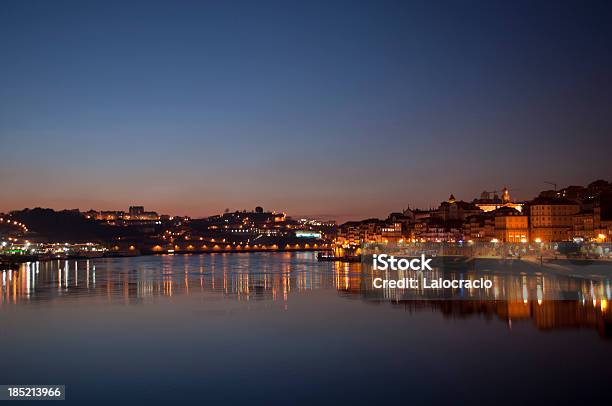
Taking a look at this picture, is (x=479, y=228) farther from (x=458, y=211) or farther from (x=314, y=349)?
(x=314, y=349)

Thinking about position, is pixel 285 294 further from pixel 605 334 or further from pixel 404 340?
pixel 605 334

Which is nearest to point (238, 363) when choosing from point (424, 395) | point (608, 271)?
point (424, 395)

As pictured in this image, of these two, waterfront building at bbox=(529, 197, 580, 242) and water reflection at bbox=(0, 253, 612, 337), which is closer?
water reflection at bbox=(0, 253, 612, 337)

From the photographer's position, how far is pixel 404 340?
2123 centimetres

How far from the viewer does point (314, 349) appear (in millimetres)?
19797

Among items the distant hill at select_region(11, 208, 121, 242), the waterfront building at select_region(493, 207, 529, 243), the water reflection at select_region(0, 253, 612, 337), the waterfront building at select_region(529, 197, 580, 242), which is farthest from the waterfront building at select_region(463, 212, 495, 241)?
the distant hill at select_region(11, 208, 121, 242)

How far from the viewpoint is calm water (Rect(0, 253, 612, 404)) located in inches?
583

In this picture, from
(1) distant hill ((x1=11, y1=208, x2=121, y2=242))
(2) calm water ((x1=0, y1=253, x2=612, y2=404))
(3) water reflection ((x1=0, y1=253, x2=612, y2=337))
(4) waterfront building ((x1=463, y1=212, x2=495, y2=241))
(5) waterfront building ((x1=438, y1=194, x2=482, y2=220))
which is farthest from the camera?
(1) distant hill ((x1=11, y1=208, x2=121, y2=242))

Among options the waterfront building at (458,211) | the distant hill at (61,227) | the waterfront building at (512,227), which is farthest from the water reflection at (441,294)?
the distant hill at (61,227)

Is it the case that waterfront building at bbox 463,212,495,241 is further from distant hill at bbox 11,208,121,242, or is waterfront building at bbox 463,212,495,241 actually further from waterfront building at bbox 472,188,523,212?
distant hill at bbox 11,208,121,242

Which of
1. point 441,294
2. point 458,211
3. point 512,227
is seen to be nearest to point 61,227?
point 458,211

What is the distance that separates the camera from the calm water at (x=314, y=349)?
48.6 feet

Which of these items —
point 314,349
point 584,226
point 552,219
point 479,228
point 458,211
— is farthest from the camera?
point 458,211

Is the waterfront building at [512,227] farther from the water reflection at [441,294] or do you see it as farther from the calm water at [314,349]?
the calm water at [314,349]
